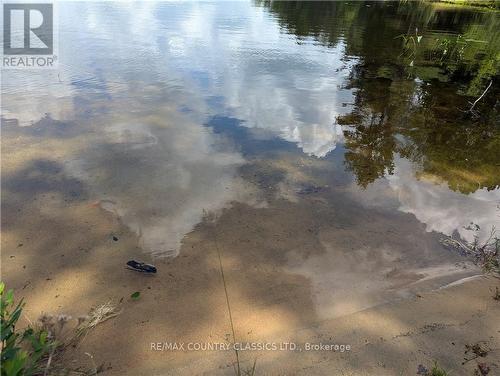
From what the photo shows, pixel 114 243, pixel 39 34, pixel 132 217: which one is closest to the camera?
pixel 114 243

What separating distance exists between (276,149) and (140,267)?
4.47m

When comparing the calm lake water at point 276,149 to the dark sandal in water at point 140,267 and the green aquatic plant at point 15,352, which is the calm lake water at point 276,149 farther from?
the green aquatic plant at point 15,352

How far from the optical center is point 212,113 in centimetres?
985

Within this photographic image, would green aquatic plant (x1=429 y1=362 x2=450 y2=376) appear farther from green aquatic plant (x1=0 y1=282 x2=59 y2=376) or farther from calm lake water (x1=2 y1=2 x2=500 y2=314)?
green aquatic plant (x1=0 y1=282 x2=59 y2=376)

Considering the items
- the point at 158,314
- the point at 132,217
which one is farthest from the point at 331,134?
the point at 158,314

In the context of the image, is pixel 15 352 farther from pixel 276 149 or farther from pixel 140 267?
pixel 276 149

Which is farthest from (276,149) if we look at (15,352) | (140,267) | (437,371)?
(15,352)

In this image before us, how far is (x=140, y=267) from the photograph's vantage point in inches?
191

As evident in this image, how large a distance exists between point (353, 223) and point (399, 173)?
2315mm

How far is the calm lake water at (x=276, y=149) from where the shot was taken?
18.7ft

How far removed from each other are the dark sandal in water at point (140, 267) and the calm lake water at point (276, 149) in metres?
0.43

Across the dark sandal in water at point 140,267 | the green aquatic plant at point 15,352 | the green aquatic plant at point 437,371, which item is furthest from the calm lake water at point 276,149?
the green aquatic plant at point 15,352

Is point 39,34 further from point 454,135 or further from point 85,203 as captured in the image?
point 454,135

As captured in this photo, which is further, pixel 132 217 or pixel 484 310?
pixel 132 217
